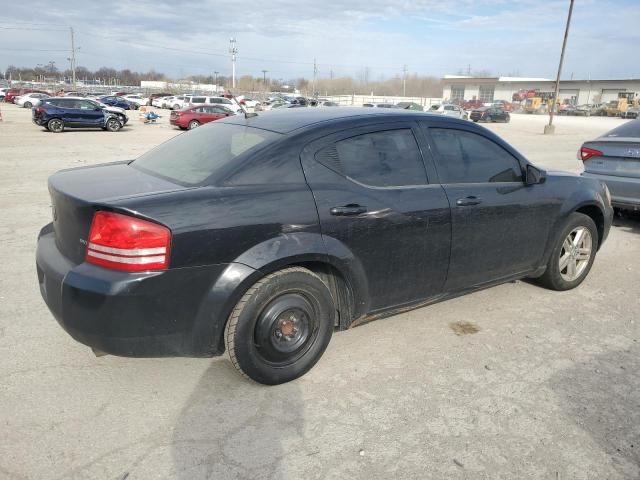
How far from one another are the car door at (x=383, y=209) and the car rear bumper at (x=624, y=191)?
4.11 metres

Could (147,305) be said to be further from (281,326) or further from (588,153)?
(588,153)

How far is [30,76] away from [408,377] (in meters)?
158

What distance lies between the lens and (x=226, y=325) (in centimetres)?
283

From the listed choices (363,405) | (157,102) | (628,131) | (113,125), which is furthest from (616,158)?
(157,102)

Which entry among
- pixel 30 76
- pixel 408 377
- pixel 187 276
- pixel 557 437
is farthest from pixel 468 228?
pixel 30 76

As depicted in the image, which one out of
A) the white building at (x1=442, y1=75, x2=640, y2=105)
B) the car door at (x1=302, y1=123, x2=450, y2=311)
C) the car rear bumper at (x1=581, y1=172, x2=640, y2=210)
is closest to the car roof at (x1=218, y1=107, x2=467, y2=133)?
the car door at (x1=302, y1=123, x2=450, y2=311)

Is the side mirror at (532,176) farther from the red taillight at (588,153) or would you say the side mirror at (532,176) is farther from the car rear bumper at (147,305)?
the red taillight at (588,153)

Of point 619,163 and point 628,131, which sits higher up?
point 628,131

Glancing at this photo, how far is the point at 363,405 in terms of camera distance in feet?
9.55

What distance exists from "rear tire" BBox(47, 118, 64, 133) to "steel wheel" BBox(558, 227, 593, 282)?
2245 cm

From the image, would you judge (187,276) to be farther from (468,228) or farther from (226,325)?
(468,228)

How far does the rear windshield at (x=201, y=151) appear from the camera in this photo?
3.08 m

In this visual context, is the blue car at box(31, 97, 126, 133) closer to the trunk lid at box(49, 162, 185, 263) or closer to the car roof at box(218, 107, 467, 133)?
the car roof at box(218, 107, 467, 133)

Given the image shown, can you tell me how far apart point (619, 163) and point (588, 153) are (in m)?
0.50
